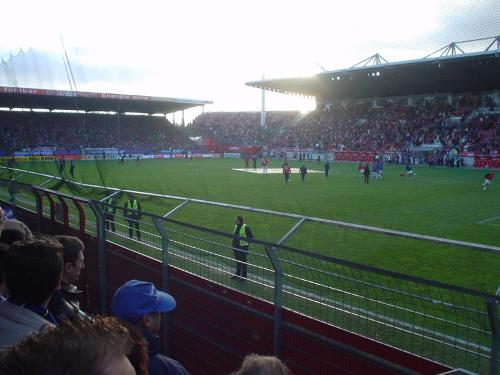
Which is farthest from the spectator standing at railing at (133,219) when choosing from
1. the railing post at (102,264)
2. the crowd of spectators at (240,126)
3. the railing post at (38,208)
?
the crowd of spectators at (240,126)

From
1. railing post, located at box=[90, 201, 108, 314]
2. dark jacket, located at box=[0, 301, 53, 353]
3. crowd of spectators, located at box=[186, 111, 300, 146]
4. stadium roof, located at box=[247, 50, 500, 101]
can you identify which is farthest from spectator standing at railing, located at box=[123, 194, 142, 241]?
crowd of spectators, located at box=[186, 111, 300, 146]

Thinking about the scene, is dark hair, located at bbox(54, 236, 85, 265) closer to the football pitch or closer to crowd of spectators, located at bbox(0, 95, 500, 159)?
the football pitch

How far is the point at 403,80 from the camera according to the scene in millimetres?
43656

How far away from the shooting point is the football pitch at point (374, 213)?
10000 mm

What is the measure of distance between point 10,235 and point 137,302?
228 cm

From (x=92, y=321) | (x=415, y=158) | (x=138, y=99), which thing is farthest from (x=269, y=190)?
(x=138, y=99)

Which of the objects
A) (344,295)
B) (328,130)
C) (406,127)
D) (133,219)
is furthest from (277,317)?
(328,130)

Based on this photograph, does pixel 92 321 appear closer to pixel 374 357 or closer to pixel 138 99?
pixel 374 357

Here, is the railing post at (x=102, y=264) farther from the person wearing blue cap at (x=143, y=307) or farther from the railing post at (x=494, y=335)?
the railing post at (x=494, y=335)

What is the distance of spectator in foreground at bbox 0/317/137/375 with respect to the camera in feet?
3.46

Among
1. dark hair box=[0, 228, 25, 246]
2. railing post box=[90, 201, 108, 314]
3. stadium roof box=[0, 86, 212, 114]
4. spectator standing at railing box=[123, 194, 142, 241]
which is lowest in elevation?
railing post box=[90, 201, 108, 314]

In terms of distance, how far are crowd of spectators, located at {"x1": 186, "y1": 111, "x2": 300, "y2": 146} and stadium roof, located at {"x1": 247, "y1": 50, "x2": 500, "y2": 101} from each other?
18.8 meters

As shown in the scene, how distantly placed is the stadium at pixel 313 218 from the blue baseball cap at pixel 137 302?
105 cm

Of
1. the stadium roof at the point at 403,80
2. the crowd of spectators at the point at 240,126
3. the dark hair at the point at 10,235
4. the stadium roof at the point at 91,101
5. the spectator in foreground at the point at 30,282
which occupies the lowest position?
the dark hair at the point at 10,235
